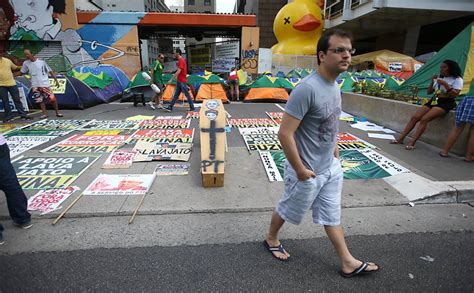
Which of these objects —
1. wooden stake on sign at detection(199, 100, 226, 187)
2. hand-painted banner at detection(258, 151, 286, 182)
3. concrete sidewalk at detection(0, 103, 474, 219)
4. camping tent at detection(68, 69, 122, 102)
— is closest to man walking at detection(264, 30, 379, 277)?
concrete sidewalk at detection(0, 103, 474, 219)


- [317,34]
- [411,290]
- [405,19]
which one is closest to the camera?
[411,290]

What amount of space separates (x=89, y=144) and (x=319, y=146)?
500 centimetres

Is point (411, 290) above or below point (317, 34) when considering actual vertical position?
below

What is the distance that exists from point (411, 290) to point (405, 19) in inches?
941

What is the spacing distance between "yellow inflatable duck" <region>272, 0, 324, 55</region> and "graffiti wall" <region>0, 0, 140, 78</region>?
38.3ft

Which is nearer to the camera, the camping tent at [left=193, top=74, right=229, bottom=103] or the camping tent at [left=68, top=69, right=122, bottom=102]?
the camping tent at [left=68, top=69, right=122, bottom=102]

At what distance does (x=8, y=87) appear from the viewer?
7141 millimetres

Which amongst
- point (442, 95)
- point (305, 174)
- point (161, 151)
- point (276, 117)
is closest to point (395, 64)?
point (276, 117)

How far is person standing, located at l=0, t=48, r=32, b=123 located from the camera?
6.91 m

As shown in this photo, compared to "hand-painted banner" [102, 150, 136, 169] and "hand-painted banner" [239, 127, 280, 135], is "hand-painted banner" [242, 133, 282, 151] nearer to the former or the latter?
"hand-painted banner" [239, 127, 280, 135]

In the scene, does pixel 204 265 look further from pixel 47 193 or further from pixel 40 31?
pixel 40 31

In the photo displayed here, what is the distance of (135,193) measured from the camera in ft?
11.8

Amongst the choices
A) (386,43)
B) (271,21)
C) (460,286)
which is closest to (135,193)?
(460,286)

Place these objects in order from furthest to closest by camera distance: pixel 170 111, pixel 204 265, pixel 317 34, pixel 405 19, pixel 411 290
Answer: pixel 317 34 < pixel 405 19 < pixel 170 111 < pixel 204 265 < pixel 411 290
